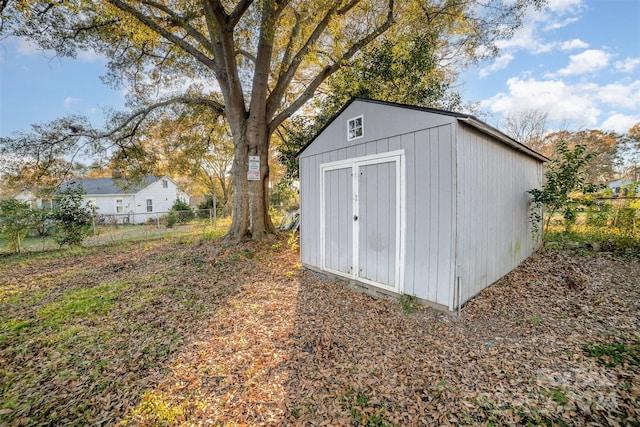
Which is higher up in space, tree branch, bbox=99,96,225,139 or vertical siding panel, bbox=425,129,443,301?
tree branch, bbox=99,96,225,139

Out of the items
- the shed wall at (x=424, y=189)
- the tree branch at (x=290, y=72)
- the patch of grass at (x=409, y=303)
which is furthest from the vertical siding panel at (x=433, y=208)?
the tree branch at (x=290, y=72)

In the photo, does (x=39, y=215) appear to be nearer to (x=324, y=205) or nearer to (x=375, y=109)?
(x=324, y=205)

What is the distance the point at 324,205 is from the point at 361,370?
9.69ft

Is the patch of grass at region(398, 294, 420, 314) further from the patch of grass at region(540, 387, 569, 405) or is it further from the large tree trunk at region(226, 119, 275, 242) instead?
the large tree trunk at region(226, 119, 275, 242)

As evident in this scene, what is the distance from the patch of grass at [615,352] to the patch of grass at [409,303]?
1639mm

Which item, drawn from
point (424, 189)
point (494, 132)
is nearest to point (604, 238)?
point (494, 132)

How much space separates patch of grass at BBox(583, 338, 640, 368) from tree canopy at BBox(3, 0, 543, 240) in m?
6.35

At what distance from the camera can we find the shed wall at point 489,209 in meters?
3.21

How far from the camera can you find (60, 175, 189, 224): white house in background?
752 inches

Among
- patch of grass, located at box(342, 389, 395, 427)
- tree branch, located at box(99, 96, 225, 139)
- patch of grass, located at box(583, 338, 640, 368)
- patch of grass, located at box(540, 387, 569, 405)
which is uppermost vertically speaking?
tree branch, located at box(99, 96, 225, 139)

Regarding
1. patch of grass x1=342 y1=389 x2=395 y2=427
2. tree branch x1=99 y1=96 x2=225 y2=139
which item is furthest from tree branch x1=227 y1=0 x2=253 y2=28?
patch of grass x1=342 y1=389 x2=395 y2=427

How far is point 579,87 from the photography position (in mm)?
13562

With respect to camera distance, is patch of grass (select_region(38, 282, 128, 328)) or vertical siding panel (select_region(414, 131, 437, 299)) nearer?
vertical siding panel (select_region(414, 131, 437, 299))

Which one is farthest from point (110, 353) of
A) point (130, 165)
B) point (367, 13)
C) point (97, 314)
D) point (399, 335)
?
point (367, 13)
